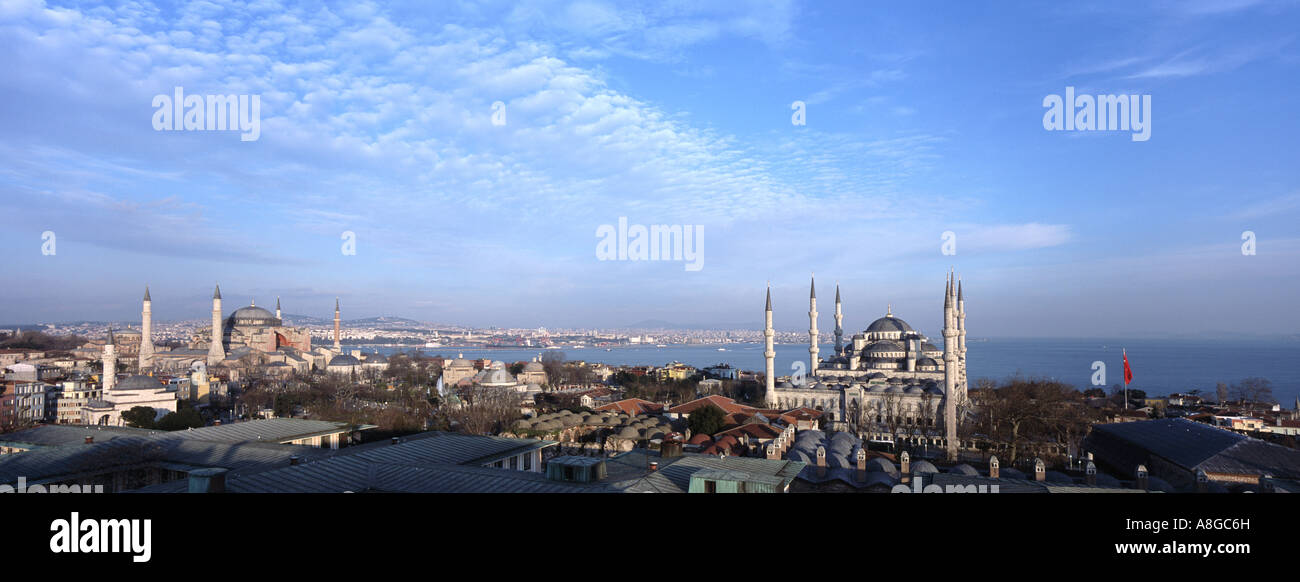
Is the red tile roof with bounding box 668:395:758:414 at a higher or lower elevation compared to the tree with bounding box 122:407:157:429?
lower

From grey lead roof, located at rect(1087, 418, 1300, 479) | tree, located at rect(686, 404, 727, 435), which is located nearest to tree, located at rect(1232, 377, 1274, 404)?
grey lead roof, located at rect(1087, 418, 1300, 479)

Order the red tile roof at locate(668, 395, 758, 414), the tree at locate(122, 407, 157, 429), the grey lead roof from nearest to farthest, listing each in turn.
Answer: the grey lead roof
the tree at locate(122, 407, 157, 429)
the red tile roof at locate(668, 395, 758, 414)

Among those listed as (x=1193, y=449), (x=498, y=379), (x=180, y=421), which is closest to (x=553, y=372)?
(x=498, y=379)

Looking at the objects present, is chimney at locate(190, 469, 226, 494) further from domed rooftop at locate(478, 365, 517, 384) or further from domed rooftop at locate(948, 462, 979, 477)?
domed rooftop at locate(478, 365, 517, 384)

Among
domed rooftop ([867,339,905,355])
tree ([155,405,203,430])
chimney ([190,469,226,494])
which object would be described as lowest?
tree ([155,405,203,430])

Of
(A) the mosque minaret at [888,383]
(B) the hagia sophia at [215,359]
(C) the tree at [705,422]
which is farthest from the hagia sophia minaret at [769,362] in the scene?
(B) the hagia sophia at [215,359]

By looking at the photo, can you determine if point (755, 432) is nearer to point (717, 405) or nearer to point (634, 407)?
point (717, 405)
